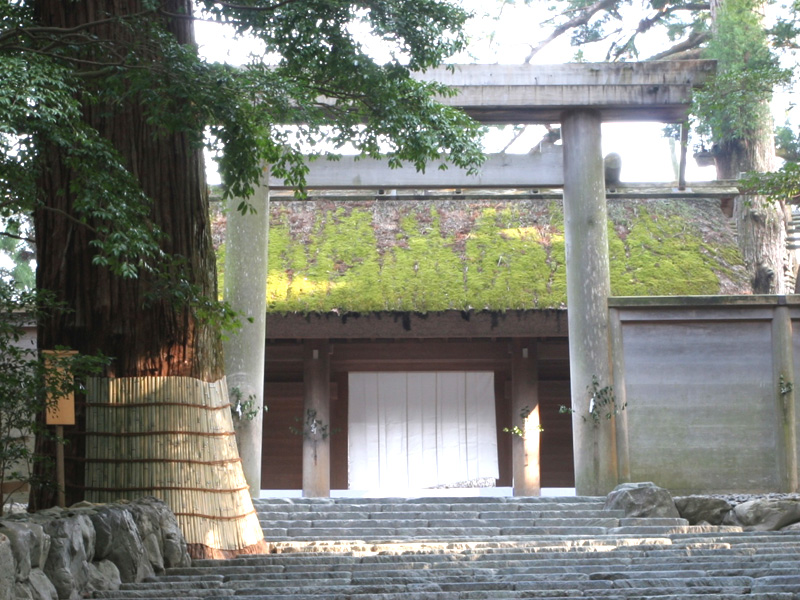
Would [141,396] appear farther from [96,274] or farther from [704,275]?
[704,275]

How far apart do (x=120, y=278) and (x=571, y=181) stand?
17.3ft

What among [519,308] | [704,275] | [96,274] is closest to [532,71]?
[519,308]

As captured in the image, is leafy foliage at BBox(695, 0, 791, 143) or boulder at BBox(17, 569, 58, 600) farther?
leafy foliage at BBox(695, 0, 791, 143)

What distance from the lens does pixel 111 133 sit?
6379 mm

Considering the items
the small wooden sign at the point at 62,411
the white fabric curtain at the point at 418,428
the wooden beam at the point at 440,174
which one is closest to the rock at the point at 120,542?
the small wooden sign at the point at 62,411

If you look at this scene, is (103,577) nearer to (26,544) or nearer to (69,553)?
(69,553)

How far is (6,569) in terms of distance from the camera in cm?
332

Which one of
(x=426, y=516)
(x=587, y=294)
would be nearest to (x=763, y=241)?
(x=587, y=294)

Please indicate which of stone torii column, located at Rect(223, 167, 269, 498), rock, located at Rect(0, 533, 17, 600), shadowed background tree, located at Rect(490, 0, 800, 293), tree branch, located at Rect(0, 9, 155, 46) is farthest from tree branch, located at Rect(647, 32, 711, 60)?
rock, located at Rect(0, 533, 17, 600)

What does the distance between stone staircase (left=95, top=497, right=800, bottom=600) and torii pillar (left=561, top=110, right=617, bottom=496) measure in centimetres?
190

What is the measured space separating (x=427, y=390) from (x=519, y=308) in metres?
2.74

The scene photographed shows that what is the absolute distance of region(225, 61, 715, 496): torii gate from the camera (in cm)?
958

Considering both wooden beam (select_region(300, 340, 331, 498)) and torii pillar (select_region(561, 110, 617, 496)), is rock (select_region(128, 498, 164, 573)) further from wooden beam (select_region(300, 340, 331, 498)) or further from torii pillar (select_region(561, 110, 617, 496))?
wooden beam (select_region(300, 340, 331, 498))

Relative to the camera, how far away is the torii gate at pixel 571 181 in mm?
9578
